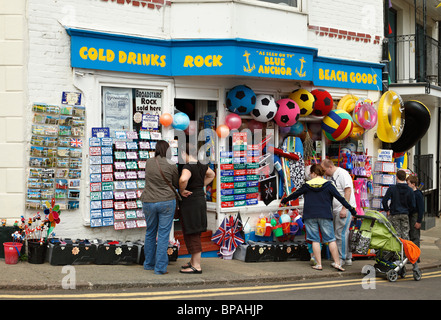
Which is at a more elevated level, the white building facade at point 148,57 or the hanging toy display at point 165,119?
the white building facade at point 148,57

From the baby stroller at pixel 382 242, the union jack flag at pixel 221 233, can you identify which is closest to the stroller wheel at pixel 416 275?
the baby stroller at pixel 382 242

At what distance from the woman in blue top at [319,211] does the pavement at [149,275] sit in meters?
0.43

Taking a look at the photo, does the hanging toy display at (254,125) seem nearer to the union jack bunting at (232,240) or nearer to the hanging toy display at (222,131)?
the hanging toy display at (222,131)

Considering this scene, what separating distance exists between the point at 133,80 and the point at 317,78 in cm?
432

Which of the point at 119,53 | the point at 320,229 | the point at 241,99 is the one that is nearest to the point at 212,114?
the point at 241,99

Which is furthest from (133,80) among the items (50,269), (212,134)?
(50,269)

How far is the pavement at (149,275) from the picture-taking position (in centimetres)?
759

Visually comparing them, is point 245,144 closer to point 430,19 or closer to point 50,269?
point 50,269

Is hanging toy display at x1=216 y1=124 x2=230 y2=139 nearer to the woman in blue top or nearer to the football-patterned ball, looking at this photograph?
the football-patterned ball

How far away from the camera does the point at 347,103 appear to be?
41.9 ft

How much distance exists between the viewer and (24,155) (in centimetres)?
894

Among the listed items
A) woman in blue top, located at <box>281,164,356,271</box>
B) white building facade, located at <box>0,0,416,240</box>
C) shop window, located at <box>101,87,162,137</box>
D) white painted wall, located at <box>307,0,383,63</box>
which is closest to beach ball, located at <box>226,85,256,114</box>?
white building facade, located at <box>0,0,416,240</box>

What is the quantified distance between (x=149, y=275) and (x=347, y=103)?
6.62 m

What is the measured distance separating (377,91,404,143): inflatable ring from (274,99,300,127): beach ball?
2.73m
